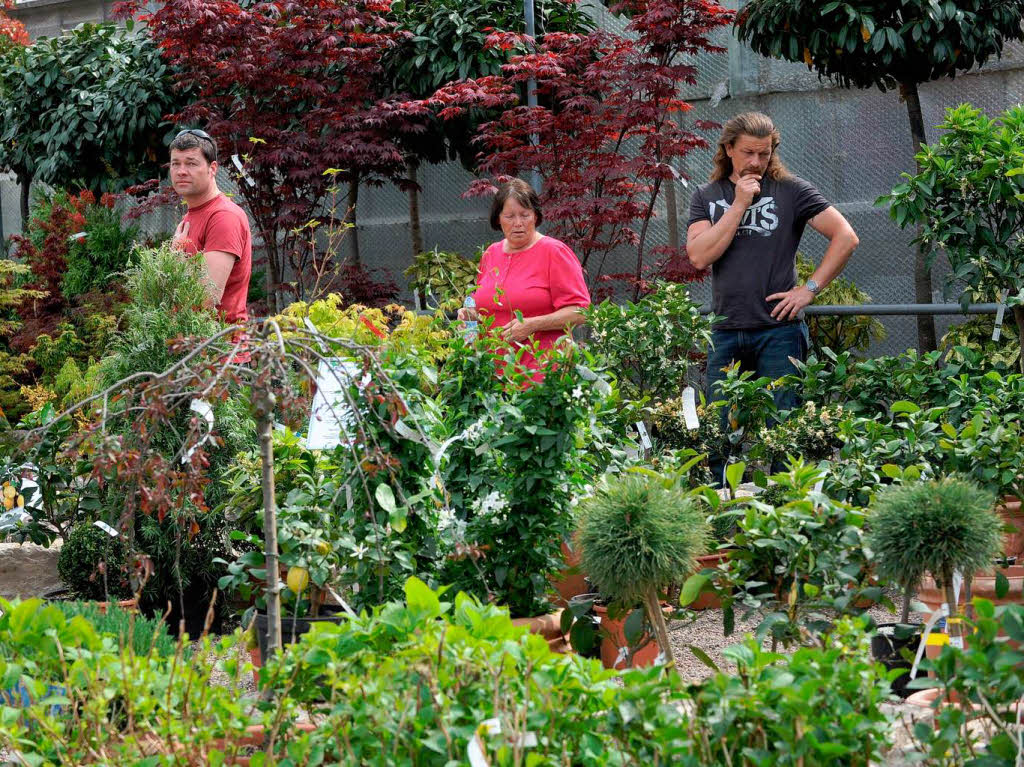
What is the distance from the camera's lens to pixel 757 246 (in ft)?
15.1

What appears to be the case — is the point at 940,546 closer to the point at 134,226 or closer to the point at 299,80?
the point at 299,80

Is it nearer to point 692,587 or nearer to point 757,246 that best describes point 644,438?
point 757,246

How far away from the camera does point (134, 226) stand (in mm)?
10156

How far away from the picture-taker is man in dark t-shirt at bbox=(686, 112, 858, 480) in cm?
453

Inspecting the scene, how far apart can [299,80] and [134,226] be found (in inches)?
112

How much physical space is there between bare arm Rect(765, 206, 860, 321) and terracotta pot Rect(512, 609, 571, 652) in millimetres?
1842

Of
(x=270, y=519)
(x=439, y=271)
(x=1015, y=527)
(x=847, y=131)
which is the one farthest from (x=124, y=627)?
(x=847, y=131)

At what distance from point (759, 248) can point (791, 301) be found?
0.25m

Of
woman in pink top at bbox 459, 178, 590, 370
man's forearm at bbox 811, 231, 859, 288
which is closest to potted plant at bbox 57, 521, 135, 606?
woman in pink top at bbox 459, 178, 590, 370

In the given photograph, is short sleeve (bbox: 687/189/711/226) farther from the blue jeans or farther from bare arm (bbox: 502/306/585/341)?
bare arm (bbox: 502/306/585/341)

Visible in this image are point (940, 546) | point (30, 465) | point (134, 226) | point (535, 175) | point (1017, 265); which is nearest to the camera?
point (940, 546)

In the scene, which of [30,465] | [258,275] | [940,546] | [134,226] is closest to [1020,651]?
[940,546]

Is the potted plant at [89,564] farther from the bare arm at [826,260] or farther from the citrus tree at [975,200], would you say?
the citrus tree at [975,200]

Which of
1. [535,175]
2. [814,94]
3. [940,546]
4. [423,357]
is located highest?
[814,94]
